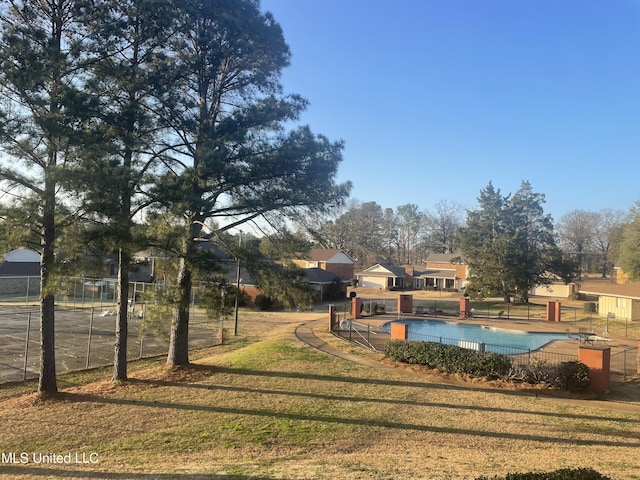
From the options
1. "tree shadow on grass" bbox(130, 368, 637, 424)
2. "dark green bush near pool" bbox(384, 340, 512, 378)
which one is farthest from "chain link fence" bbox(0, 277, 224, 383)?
"dark green bush near pool" bbox(384, 340, 512, 378)

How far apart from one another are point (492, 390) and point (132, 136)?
1318 centimetres

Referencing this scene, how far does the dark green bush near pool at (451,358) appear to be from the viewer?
1455 centimetres

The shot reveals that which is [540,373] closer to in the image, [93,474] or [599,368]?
[599,368]

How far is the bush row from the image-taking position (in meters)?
13.6

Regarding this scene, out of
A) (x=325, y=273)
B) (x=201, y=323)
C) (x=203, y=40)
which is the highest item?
(x=203, y=40)

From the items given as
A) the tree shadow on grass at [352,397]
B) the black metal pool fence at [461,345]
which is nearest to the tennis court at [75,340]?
the tree shadow on grass at [352,397]

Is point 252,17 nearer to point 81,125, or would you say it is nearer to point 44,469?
point 81,125

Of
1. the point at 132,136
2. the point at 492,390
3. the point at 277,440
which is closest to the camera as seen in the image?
the point at 277,440

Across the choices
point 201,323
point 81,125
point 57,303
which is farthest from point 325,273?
point 81,125

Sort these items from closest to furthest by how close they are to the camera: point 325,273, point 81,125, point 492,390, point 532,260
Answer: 1. point 81,125
2. point 492,390
3. point 532,260
4. point 325,273

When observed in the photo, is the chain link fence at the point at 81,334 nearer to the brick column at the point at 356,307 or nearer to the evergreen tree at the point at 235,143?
the evergreen tree at the point at 235,143

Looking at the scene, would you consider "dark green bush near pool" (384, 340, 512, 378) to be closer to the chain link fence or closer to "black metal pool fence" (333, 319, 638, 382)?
"black metal pool fence" (333, 319, 638, 382)

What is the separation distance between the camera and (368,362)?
1686 centimetres

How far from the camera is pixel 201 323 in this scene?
28.3 metres
